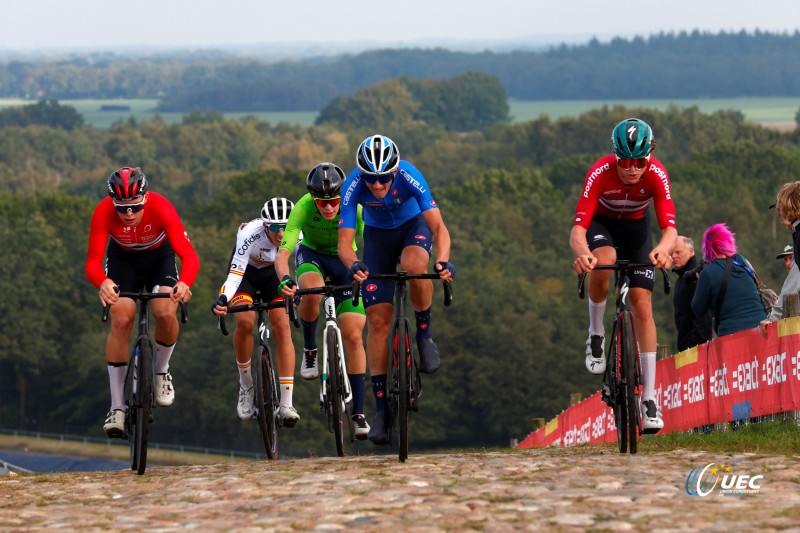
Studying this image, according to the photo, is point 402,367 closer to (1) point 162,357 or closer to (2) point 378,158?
(2) point 378,158

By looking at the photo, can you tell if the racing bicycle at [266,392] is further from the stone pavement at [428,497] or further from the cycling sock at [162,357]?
the stone pavement at [428,497]

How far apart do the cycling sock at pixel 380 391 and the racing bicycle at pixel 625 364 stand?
187cm

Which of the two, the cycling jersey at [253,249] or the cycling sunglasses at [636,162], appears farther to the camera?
the cycling jersey at [253,249]

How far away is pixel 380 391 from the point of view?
50.9 feet

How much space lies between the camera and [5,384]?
121 m

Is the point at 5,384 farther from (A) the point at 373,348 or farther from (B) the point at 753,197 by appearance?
(A) the point at 373,348

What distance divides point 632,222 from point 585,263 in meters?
1.03

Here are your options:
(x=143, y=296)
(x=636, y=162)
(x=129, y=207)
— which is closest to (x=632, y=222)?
(x=636, y=162)

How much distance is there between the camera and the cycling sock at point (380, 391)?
1522cm

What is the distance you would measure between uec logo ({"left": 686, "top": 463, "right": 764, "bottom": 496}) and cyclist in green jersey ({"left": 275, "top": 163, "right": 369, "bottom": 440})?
3.83 m

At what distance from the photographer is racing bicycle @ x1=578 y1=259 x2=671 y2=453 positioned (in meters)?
14.4

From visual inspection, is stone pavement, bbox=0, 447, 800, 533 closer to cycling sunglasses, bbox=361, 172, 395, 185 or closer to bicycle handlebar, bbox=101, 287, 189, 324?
bicycle handlebar, bbox=101, 287, 189, 324

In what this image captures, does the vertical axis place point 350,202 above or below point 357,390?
above

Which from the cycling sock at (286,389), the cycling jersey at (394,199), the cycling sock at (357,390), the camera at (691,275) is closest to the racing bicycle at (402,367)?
the cycling jersey at (394,199)
